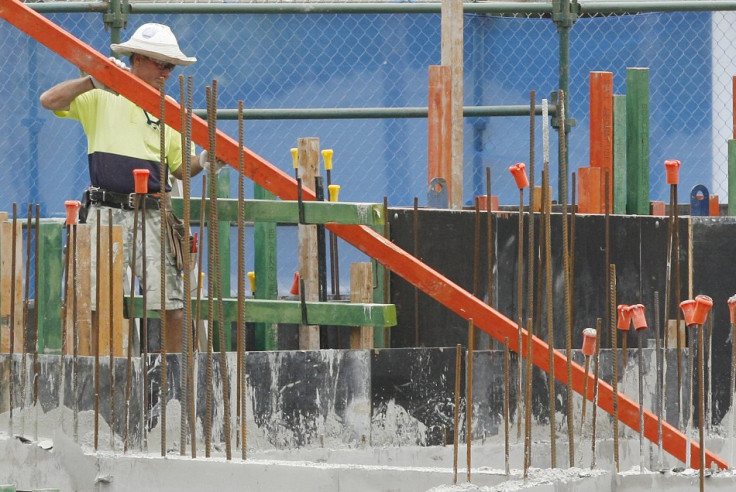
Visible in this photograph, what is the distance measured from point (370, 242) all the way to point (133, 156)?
1.43 metres

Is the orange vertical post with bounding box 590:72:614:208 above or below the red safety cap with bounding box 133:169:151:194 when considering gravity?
above

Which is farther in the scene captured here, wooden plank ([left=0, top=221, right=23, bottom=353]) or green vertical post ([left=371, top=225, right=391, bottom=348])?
green vertical post ([left=371, top=225, right=391, bottom=348])

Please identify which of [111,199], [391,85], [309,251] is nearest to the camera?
[111,199]

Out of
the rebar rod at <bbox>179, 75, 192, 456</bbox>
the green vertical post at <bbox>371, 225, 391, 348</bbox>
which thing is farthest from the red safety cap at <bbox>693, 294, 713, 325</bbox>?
the green vertical post at <bbox>371, 225, 391, 348</bbox>

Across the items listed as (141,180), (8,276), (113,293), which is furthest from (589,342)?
(8,276)

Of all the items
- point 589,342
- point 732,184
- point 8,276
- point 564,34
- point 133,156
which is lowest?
point 589,342

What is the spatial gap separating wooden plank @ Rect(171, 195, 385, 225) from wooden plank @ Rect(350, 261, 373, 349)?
751 mm

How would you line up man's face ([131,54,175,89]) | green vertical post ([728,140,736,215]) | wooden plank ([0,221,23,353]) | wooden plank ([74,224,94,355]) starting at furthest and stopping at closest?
1. green vertical post ([728,140,736,215])
2. man's face ([131,54,175,89])
3. wooden plank ([0,221,23,353])
4. wooden plank ([74,224,94,355])

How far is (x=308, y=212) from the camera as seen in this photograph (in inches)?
288

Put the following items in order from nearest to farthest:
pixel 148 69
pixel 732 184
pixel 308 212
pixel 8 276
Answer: pixel 308 212 → pixel 8 276 → pixel 148 69 → pixel 732 184

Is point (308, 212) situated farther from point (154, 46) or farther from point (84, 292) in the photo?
point (154, 46)

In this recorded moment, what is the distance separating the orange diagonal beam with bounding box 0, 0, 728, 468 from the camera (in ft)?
23.5

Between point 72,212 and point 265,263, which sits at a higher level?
point 72,212

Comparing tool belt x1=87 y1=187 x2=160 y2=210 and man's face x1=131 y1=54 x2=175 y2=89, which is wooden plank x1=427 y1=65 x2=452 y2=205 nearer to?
man's face x1=131 y1=54 x2=175 y2=89
